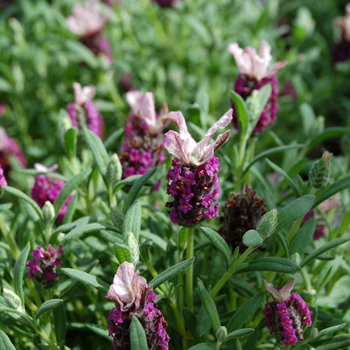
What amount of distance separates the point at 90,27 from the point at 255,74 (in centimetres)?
149

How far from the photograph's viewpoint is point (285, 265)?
1.04 metres

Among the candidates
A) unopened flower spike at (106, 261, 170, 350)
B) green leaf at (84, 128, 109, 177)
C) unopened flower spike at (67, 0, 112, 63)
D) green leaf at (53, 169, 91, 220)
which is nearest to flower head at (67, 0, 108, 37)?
unopened flower spike at (67, 0, 112, 63)

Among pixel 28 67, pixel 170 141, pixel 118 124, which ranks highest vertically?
pixel 28 67

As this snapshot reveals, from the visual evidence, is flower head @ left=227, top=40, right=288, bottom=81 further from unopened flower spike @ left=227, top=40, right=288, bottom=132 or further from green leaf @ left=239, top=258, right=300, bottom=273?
green leaf @ left=239, top=258, right=300, bottom=273

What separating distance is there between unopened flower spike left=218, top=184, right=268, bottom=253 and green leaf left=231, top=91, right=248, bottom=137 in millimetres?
279

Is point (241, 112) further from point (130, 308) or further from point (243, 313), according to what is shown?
point (130, 308)

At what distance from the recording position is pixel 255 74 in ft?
5.01

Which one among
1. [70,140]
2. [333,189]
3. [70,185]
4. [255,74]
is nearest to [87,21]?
[70,140]

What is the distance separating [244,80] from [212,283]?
0.78 m

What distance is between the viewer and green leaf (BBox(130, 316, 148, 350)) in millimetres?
854

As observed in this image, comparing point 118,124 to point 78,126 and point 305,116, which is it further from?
point 305,116

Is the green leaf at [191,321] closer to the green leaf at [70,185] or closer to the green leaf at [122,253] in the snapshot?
the green leaf at [122,253]

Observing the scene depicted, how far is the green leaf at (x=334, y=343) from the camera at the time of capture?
118 centimetres

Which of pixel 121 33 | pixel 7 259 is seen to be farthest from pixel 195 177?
pixel 121 33
